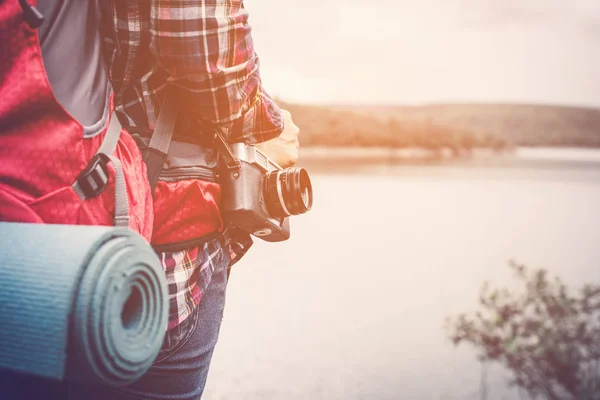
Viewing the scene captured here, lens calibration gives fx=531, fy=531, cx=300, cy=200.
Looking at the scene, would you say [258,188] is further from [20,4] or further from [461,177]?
[461,177]

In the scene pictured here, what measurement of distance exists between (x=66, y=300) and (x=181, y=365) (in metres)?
0.40

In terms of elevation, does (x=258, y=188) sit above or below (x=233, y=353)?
above

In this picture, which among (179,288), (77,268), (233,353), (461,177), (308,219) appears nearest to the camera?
(77,268)

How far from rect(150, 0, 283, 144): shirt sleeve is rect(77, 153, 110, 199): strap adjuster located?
153 millimetres

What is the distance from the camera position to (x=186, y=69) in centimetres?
63

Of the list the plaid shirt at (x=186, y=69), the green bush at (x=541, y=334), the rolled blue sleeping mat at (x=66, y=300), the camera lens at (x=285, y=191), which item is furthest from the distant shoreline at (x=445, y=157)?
the rolled blue sleeping mat at (x=66, y=300)

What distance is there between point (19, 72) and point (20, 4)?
6cm

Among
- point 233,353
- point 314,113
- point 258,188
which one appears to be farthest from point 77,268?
point 314,113

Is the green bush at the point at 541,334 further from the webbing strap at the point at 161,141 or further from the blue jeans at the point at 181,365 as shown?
the webbing strap at the point at 161,141

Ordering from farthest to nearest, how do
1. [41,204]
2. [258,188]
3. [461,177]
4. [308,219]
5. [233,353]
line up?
[461,177] < [308,219] < [233,353] < [258,188] < [41,204]

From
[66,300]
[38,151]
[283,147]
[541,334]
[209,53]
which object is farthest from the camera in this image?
[541,334]

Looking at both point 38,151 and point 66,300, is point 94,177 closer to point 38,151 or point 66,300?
point 38,151

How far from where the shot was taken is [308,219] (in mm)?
2697

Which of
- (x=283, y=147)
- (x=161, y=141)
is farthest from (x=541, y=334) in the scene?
(x=161, y=141)
